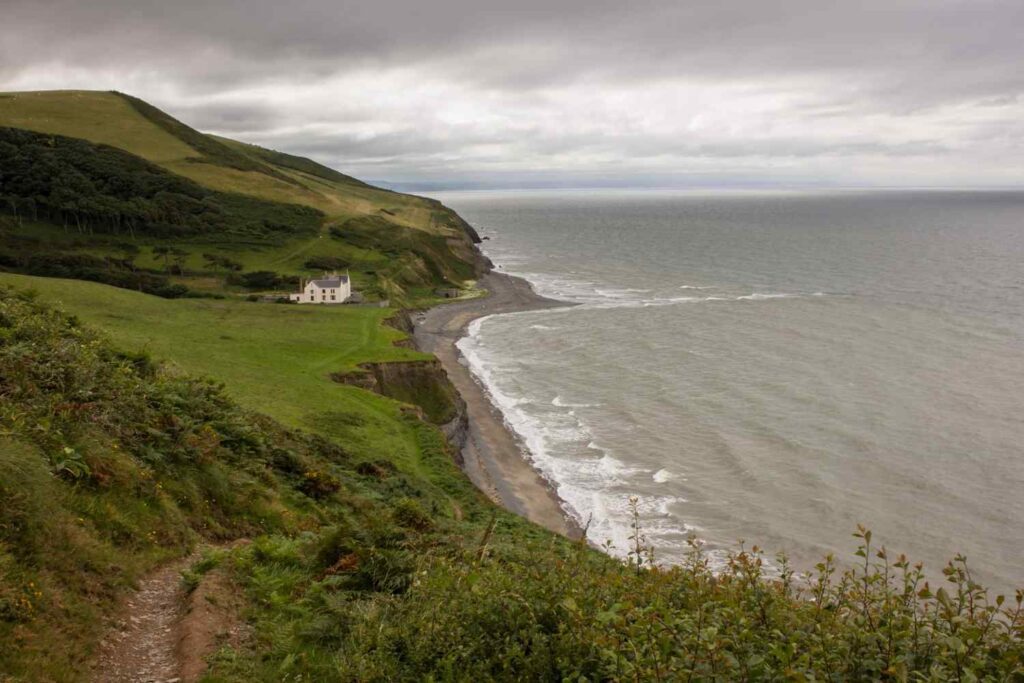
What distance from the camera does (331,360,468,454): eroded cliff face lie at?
47.7 meters

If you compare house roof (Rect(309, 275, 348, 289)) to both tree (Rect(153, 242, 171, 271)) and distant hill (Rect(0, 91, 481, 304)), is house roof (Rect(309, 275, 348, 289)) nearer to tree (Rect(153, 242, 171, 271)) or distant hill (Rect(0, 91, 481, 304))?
distant hill (Rect(0, 91, 481, 304))

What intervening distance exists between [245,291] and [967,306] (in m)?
104

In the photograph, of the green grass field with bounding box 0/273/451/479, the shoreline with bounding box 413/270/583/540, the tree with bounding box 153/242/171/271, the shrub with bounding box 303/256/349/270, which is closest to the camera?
the green grass field with bounding box 0/273/451/479

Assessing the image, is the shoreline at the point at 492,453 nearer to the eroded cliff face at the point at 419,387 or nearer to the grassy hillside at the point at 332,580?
the eroded cliff face at the point at 419,387

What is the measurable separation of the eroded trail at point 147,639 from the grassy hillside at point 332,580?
309 mm

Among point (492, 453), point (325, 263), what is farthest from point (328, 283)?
point (492, 453)

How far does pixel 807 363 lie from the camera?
66812 millimetres

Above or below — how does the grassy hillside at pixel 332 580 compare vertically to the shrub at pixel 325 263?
below

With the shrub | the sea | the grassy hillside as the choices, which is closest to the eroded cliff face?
the sea

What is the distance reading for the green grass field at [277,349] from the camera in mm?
35000

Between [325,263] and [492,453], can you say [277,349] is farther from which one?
[325,263]

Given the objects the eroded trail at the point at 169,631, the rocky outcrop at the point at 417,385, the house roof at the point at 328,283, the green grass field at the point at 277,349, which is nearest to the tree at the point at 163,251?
the house roof at the point at 328,283

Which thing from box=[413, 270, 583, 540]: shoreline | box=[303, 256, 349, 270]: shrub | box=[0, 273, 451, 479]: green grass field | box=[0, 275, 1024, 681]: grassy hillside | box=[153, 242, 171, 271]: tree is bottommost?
box=[413, 270, 583, 540]: shoreline

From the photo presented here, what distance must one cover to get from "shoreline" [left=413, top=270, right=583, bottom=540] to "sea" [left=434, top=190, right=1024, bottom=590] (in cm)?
120
